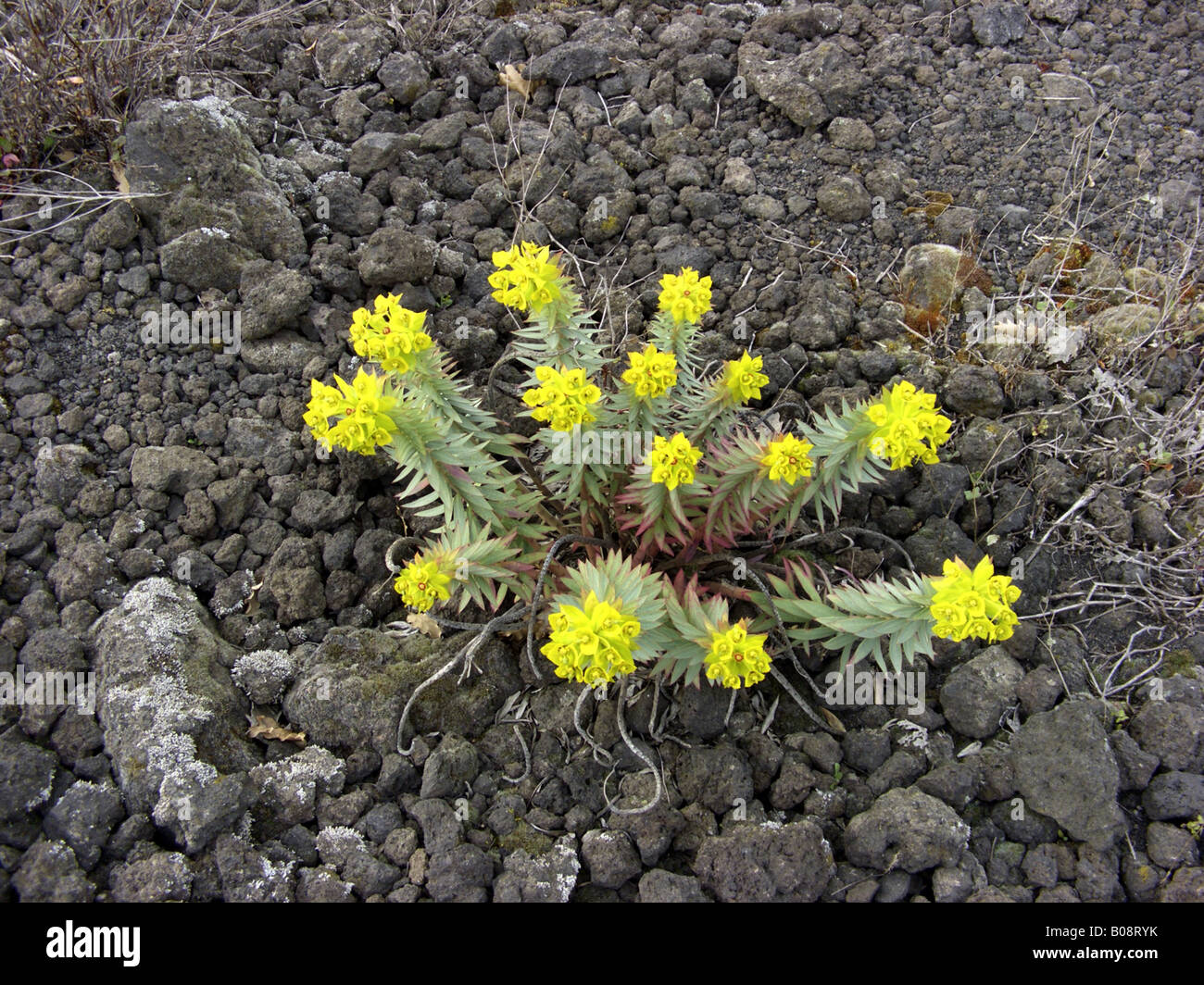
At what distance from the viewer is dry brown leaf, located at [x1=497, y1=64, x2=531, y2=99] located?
4656 millimetres

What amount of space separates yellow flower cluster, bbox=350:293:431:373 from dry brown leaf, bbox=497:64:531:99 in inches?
107

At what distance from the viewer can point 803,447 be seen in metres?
2.38

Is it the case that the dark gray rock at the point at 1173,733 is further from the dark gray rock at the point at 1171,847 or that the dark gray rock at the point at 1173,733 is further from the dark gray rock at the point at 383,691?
the dark gray rock at the point at 383,691

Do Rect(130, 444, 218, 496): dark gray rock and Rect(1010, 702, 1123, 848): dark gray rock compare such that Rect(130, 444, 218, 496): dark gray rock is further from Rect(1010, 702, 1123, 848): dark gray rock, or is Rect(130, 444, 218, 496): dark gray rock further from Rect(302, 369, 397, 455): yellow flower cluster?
Rect(1010, 702, 1123, 848): dark gray rock

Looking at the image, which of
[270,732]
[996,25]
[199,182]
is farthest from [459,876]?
[996,25]

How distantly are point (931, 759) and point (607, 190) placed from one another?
3032 millimetres

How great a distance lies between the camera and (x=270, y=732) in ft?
9.21

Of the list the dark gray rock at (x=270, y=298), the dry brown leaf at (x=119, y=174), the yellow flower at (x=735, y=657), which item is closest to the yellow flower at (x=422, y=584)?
the yellow flower at (x=735, y=657)

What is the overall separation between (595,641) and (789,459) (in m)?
0.81

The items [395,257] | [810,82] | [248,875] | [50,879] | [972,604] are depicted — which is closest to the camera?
[972,604]

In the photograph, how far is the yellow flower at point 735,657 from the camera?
7.37 ft

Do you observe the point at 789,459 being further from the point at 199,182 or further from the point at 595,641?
the point at 199,182

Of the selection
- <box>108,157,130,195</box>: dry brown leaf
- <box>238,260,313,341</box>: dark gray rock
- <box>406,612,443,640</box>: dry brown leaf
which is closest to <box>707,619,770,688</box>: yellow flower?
<box>406,612,443,640</box>: dry brown leaf
